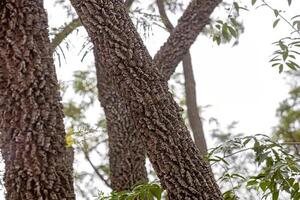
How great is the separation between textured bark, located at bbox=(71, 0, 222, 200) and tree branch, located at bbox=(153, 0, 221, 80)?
152 centimetres

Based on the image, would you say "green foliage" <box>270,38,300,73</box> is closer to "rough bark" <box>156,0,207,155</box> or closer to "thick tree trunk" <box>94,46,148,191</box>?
"thick tree trunk" <box>94,46,148,191</box>

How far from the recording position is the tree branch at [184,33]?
3.33 m

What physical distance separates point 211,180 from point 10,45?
2.55ft

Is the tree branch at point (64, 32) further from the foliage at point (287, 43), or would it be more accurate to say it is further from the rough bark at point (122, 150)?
the foliage at point (287, 43)

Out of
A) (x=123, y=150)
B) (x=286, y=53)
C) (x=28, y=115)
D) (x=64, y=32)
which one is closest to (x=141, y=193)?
(x=28, y=115)

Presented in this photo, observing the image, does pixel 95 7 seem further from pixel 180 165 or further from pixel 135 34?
pixel 180 165

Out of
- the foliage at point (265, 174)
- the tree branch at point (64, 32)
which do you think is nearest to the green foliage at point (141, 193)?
the foliage at point (265, 174)

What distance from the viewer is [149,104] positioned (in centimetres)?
177

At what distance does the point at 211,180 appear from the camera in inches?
70.3

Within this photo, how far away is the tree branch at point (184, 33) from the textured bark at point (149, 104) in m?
1.52

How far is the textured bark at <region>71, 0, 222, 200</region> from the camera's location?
1735 mm

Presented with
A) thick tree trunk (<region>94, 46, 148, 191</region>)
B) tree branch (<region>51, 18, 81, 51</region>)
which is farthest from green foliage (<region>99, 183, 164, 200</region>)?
tree branch (<region>51, 18, 81, 51</region>)

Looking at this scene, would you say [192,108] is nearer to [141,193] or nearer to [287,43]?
[287,43]

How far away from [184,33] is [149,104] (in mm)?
1673
